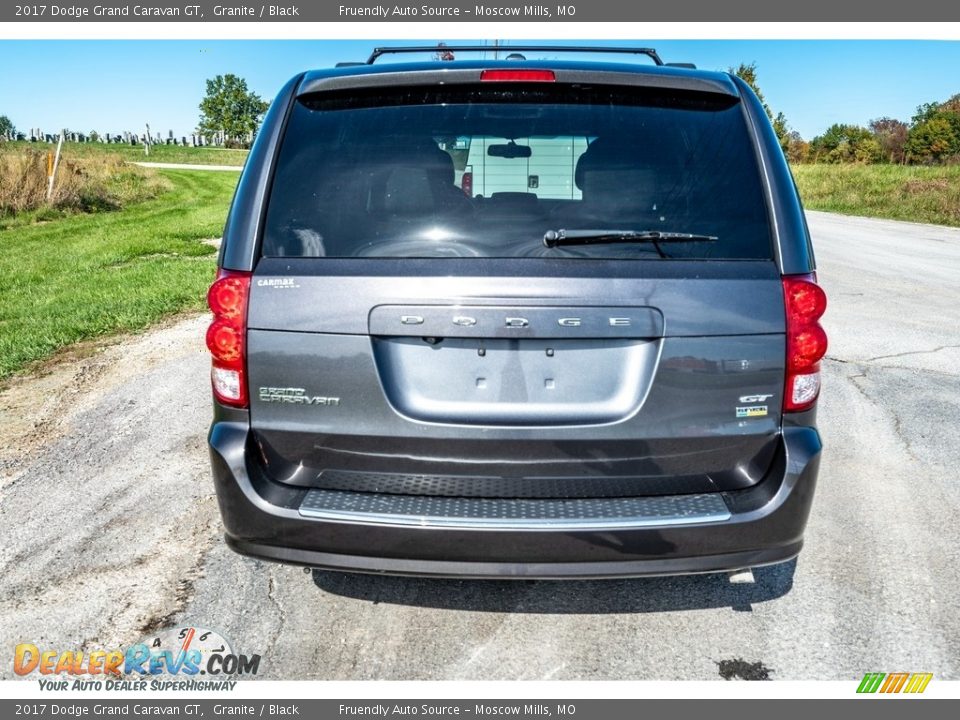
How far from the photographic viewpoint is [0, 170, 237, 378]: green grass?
7172 millimetres

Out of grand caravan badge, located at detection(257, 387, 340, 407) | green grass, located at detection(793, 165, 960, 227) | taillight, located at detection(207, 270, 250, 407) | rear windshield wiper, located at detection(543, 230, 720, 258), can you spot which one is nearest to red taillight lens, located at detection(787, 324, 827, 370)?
rear windshield wiper, located at detection(543, 230, 720, 258)

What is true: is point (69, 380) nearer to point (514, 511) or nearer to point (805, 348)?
point (514, 511)

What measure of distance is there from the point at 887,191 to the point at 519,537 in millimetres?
33496

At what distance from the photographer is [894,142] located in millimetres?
84750

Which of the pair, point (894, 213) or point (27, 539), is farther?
point (894, 213)

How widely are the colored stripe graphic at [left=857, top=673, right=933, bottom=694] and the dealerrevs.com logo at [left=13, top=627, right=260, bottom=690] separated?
2.10 m

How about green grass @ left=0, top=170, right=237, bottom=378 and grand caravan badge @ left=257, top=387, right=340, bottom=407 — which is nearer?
grand caravan badge @ left=257, top=387, right=340, bottom=407

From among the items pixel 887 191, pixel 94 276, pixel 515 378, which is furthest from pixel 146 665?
pixel 887 191

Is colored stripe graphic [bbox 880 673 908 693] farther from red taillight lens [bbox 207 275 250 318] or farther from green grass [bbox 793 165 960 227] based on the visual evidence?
green grass [bbox 793 165 960 227]

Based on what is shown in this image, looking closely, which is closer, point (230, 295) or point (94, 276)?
point (230, 295)
